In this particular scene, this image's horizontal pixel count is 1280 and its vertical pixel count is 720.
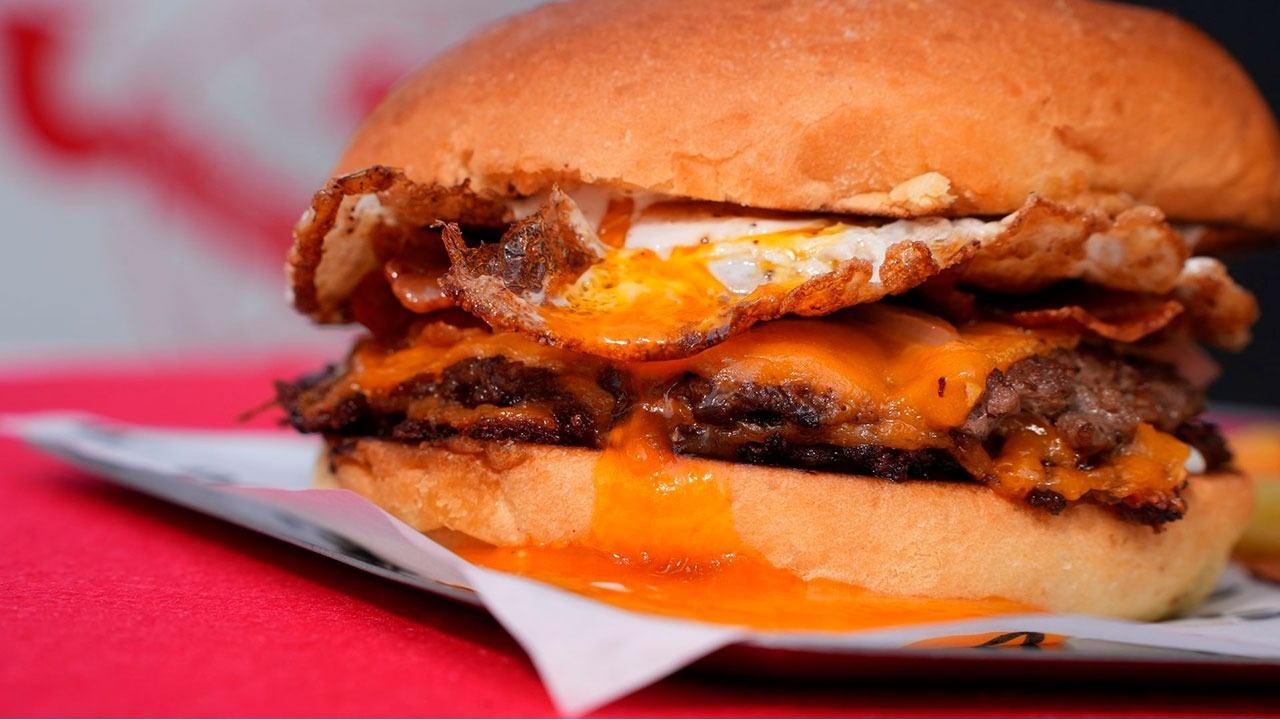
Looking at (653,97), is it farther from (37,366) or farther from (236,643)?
(37,366)

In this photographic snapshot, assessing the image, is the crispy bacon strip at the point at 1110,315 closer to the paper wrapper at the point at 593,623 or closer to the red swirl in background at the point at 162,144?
the paper wrapper at the point at 593,623

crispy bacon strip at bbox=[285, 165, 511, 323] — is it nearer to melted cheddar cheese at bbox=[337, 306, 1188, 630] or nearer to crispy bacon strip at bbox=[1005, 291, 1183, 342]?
melted cheddar cheese at bbox=[337, 306, 1188, 630]

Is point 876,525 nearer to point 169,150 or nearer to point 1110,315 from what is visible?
point 1110,315

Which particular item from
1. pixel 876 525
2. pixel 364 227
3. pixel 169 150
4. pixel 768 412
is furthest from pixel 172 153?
pixel 876 525

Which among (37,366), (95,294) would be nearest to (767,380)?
(37,366)

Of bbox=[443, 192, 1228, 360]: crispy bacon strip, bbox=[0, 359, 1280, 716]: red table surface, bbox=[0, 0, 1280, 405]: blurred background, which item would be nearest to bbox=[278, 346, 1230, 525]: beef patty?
bbox=[443, 192, 1228, 360]: crispy bacon strip
